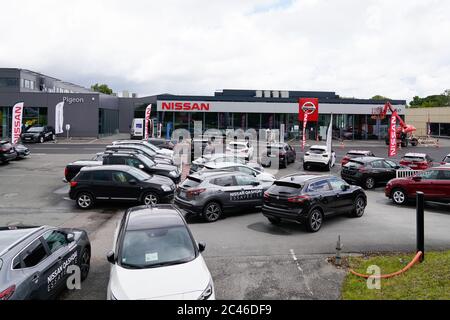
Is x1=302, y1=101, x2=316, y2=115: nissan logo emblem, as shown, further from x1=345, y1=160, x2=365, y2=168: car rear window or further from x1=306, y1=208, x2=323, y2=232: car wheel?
x1=306, y1=208, x2=323, y2=232: car wheel

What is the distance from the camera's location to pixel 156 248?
7168mm

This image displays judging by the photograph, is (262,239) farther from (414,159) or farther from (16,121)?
(16,121)

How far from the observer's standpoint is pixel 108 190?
597 inches

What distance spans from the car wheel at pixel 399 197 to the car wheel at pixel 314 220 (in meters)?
5.49

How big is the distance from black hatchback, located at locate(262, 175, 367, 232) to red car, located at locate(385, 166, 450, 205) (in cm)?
379

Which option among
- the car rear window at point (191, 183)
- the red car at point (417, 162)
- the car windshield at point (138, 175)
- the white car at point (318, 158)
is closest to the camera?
the car rear window at point (191, 183)

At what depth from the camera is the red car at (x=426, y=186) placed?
14.8 m

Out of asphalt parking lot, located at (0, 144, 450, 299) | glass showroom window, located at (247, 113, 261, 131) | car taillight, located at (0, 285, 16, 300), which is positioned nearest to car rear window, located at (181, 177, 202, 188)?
asphalt parking lot, located at (0, 144, 450, 299)

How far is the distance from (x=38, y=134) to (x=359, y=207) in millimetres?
36044

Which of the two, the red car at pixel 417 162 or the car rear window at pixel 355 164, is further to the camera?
the red car at pixel 417 162

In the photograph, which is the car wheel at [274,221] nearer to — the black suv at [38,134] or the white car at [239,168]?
the white car at [239,168]

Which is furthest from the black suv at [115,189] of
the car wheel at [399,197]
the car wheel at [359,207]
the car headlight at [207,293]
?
the car headlight at [207,293]

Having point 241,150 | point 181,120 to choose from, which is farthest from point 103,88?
point 241,150

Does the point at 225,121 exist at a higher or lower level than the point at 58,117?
higher
